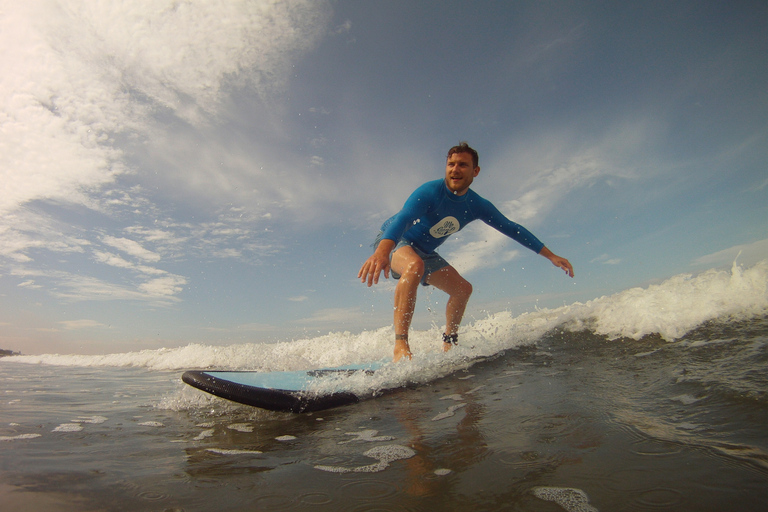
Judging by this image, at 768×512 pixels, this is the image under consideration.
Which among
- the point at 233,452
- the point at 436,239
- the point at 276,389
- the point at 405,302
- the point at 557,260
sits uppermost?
the point at 436,239

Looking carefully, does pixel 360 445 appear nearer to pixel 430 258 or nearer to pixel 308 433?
pixel 308 433

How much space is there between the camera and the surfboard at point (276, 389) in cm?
250

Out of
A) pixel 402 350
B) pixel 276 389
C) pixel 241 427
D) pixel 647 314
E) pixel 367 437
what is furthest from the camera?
pixel 647 314

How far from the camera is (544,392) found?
2473mm

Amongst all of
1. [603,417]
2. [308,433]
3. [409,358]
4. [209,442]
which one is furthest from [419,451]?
[409,358]

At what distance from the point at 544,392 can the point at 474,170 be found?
2.98 metres

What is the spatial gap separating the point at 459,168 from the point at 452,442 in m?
3.39

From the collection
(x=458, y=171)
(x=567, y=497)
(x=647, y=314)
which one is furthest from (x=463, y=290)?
(x=567, y=497)

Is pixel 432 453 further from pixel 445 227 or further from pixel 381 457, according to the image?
pixel 445 227

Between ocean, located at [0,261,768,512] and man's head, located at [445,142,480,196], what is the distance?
7.10 feet

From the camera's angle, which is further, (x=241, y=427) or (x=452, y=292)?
(x=452, y=292)

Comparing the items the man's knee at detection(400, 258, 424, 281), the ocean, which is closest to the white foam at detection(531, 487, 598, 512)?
the ocean

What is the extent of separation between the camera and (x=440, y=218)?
4539 millimetres

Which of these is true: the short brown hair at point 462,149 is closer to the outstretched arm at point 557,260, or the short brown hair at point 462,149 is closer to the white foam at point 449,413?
the outstretched arm at point 557,260
